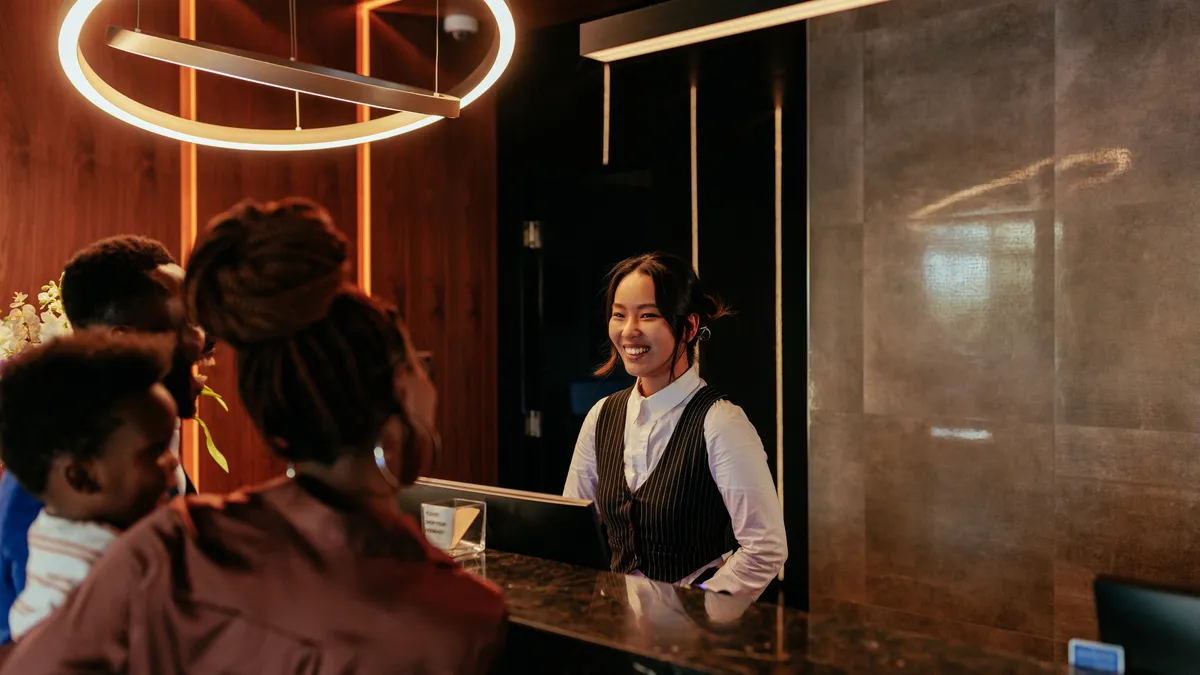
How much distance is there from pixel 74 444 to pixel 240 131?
153cm

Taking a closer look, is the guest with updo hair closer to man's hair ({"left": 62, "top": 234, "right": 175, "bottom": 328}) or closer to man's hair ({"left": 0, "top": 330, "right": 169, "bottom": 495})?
man's hair ({"left": 0, "top": 330, "right": 169, "bottom": 495})

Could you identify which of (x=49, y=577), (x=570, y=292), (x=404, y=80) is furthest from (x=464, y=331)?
(x=49, y=577)

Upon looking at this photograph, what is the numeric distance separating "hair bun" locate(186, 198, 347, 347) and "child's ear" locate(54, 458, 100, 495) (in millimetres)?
266

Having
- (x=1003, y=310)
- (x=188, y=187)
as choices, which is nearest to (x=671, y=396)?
(x=1003, y=310)

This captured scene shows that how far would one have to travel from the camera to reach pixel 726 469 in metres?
2.21

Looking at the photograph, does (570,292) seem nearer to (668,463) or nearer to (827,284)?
(827,284)

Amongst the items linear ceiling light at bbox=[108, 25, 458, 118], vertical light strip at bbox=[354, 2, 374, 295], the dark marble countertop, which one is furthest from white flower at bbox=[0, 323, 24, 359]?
vertical light strip at bbox=[354, 2, 374, 295]

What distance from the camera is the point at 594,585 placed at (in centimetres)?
166

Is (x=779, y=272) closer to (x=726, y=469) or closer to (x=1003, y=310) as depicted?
(x=1003, y=310)

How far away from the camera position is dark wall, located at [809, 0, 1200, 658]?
3.06 m

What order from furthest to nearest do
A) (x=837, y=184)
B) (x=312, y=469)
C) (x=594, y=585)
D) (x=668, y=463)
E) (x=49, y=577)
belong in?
(x=837, y=184) → (x=668, y=463) → (x=594, y=585) → (x=49, y=577) → (x=312, y=469)

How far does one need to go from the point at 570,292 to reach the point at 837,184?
1.45 meters

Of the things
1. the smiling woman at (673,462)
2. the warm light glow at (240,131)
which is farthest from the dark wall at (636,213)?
the warm light glow at (240,131)

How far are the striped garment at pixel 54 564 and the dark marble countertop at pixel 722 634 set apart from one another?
0.63m
